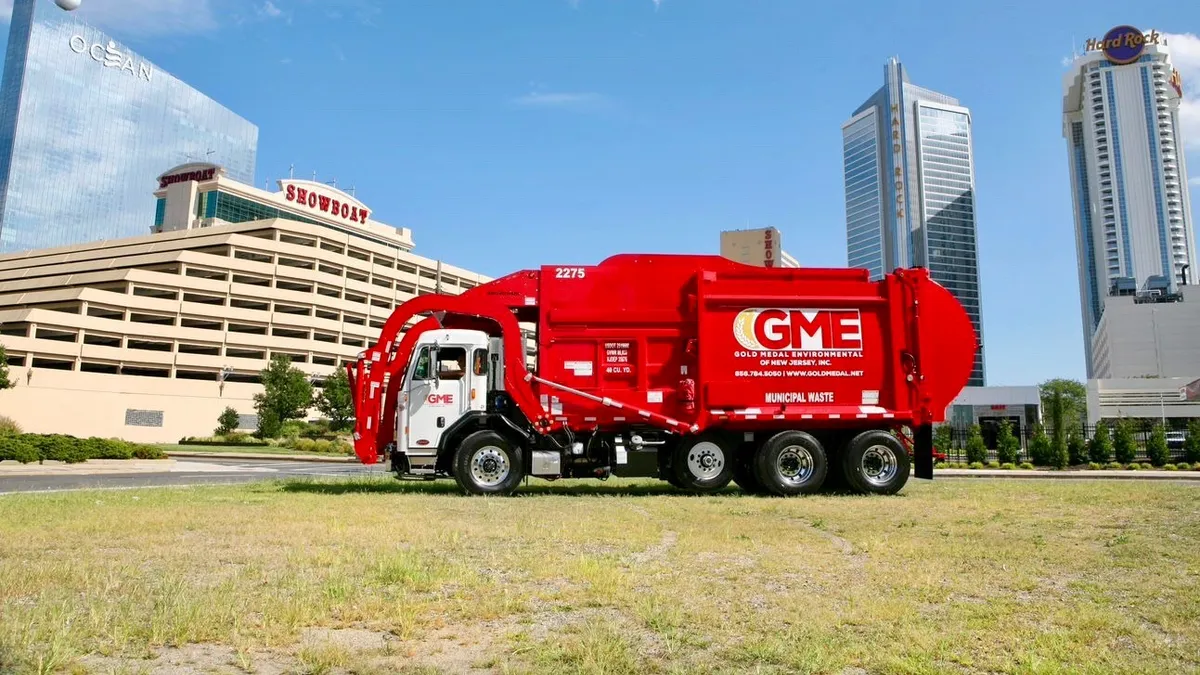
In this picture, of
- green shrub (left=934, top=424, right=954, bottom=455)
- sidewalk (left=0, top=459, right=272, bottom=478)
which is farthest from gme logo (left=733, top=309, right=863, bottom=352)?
green shrub (left=934, top=424, right=954, bottom=455)

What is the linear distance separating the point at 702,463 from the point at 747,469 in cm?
95

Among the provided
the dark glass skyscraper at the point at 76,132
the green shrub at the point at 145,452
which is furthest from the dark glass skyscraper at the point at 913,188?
the green shrub at the point at 145,452

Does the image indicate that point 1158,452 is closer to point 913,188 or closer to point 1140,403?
point 1140,403

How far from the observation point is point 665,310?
14.0 metres

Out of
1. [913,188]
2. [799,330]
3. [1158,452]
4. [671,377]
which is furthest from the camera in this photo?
[913,188]

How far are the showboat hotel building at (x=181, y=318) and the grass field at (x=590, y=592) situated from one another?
50179mm

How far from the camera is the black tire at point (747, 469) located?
46.0 ft

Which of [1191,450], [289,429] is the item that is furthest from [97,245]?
[1191,450]

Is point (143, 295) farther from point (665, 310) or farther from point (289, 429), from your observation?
point (665, 310)

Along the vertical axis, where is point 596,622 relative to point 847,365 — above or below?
below

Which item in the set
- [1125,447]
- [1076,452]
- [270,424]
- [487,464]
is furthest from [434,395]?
[270,424]

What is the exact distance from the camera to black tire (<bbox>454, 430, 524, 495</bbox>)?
1309 centimetres

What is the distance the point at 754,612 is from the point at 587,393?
897 cm

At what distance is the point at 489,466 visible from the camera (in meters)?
13.3
